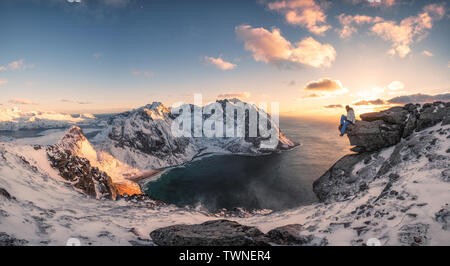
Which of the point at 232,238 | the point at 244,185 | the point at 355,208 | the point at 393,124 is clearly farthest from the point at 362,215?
the point at 244,185

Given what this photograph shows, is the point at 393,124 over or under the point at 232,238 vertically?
over

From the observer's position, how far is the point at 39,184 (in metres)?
24.2

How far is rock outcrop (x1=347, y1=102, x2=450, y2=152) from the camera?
84.4ft

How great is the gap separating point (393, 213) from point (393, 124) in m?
24.2

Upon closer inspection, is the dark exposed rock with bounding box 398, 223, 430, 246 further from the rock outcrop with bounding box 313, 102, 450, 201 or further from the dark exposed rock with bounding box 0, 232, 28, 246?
the dark exposed rock with bounding box 0, 232, 28, 246

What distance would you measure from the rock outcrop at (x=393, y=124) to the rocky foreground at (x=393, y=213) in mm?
126

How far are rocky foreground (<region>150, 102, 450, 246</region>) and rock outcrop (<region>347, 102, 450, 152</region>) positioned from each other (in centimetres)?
13

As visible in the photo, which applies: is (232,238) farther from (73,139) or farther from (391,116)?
(73,139)

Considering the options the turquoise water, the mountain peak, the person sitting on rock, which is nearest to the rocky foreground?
the person sitting on rock

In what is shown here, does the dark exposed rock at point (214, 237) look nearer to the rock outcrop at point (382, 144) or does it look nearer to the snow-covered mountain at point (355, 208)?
the snow-covered mountain at point (355, 208)

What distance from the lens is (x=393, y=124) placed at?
1151 inches

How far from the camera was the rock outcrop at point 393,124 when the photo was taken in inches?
1012
